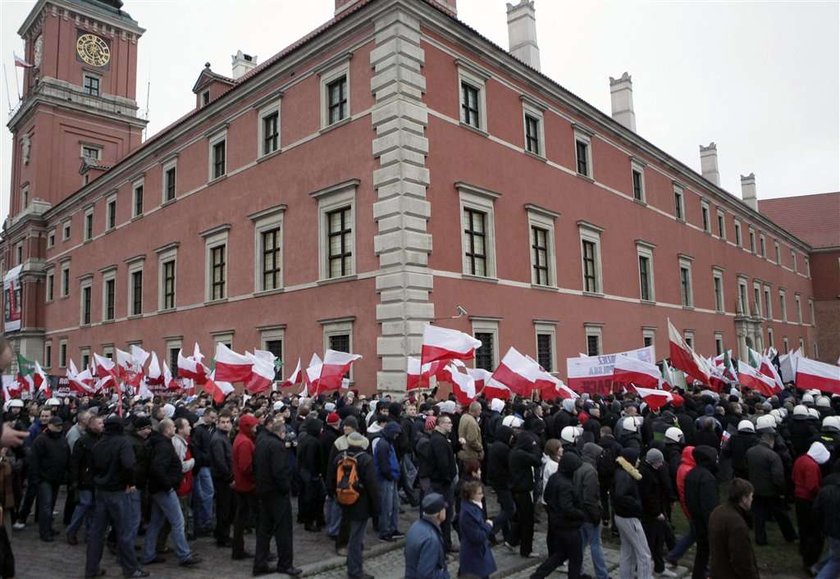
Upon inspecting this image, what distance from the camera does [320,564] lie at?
8188 millimetres

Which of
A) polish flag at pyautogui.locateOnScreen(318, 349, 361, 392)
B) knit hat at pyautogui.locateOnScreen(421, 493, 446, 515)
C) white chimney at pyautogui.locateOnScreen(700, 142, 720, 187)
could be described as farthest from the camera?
white chimney at pyautogui.locateOnScreen(700, 142, 720, 187)

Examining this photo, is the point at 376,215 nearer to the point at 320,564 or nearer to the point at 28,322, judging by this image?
the point at 320,564

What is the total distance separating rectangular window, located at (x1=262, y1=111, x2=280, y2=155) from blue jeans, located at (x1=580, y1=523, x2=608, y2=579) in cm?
1784

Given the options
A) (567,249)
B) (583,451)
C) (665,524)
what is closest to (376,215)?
(567,249)

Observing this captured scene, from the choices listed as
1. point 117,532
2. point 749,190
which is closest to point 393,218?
point 117,532

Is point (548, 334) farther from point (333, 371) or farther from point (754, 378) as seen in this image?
point (333, 371)

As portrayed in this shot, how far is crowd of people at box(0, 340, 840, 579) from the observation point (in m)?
7.22

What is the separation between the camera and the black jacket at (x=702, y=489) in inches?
285

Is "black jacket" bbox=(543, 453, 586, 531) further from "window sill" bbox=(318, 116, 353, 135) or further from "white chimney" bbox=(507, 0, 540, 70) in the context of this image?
"white chimney" bbox=(507, 0, 540, 70)

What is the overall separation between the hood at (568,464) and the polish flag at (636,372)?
6.14m

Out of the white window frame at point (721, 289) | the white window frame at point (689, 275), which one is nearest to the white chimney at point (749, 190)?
the white window frame at point (721, 289)

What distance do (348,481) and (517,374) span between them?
5675 mm

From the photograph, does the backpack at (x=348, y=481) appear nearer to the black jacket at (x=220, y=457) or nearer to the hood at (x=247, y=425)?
the hood at (x=247, y=425)

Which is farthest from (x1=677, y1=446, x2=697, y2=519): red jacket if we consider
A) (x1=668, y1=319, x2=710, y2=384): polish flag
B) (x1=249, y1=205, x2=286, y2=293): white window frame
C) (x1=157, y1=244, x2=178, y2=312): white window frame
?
(x1=157, y1=244, x2=178, y2=312): white window frame
